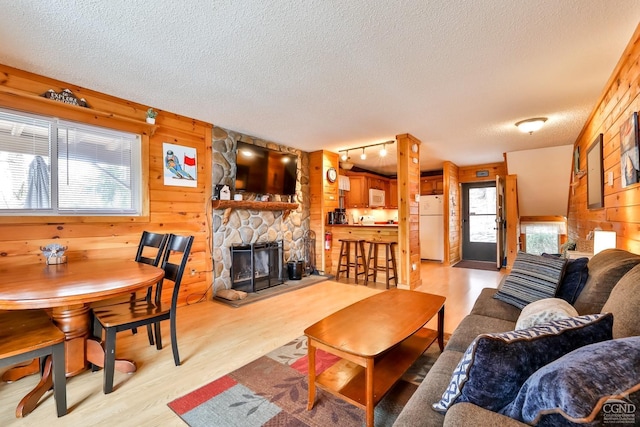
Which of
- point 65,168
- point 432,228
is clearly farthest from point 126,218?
point 432,228

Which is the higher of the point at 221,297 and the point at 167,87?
the point at 167,87

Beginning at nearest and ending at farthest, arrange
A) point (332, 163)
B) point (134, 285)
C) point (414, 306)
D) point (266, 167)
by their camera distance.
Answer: point (134, 285)
point (414, 306)
point (266, 167)
point (332, 163)

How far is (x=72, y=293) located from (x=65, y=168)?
6.03 feet

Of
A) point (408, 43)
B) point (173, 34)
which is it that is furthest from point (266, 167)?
point (408, 43)

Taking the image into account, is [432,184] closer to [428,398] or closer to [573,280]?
[573,280]

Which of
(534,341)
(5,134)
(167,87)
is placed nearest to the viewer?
(534,341)

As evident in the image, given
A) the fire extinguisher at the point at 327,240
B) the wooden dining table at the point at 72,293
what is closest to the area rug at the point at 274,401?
the wooden dining table at the point at 72,293

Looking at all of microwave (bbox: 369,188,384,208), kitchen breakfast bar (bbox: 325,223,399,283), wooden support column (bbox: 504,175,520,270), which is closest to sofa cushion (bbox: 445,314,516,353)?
kitchen breakfast bar (bbox: 325,223,399,283)

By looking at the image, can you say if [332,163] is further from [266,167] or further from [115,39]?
[115,39]

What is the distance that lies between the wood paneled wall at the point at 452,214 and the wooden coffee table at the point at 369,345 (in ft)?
15.4

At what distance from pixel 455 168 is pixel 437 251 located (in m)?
2.07

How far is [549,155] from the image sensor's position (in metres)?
5.11

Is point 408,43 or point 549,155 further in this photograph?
point 549,155

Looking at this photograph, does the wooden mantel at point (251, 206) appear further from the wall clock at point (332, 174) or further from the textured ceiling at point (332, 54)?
the textured ceiling at point (332, 54)
